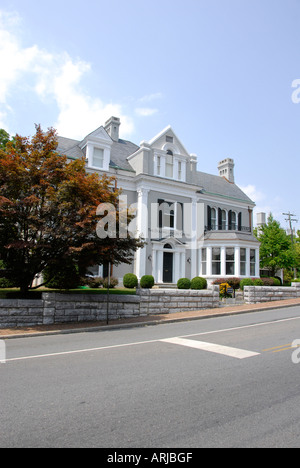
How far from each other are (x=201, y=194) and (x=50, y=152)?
18515 mm

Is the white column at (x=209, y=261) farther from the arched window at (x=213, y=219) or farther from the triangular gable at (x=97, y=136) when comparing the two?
the triangular gable at (x=97, y=136)

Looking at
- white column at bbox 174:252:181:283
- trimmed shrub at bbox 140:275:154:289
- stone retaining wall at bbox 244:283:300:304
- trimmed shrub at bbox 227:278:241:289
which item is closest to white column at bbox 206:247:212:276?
trimmed shrub at bbox 227:278:241:289

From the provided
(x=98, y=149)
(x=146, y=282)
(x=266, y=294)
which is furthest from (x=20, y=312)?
(x=98, y=149)

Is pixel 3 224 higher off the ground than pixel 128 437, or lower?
higher

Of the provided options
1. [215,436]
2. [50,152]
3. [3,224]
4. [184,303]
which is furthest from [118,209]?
[215,436]

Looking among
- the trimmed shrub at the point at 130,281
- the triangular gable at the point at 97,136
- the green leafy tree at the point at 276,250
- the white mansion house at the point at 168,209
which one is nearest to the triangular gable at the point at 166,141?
the white mansion house at the point at 168,209

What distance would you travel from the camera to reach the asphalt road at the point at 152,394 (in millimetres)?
3482

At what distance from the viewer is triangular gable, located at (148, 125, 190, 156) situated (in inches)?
1045

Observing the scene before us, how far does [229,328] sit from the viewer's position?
34.7 feet

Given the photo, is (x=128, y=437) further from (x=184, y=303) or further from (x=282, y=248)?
(x=282, y=248)

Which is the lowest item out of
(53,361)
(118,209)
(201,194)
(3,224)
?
(53,361)

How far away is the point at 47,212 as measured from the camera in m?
11.0

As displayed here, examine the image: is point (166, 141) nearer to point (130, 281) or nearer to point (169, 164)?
point (169, 164)
